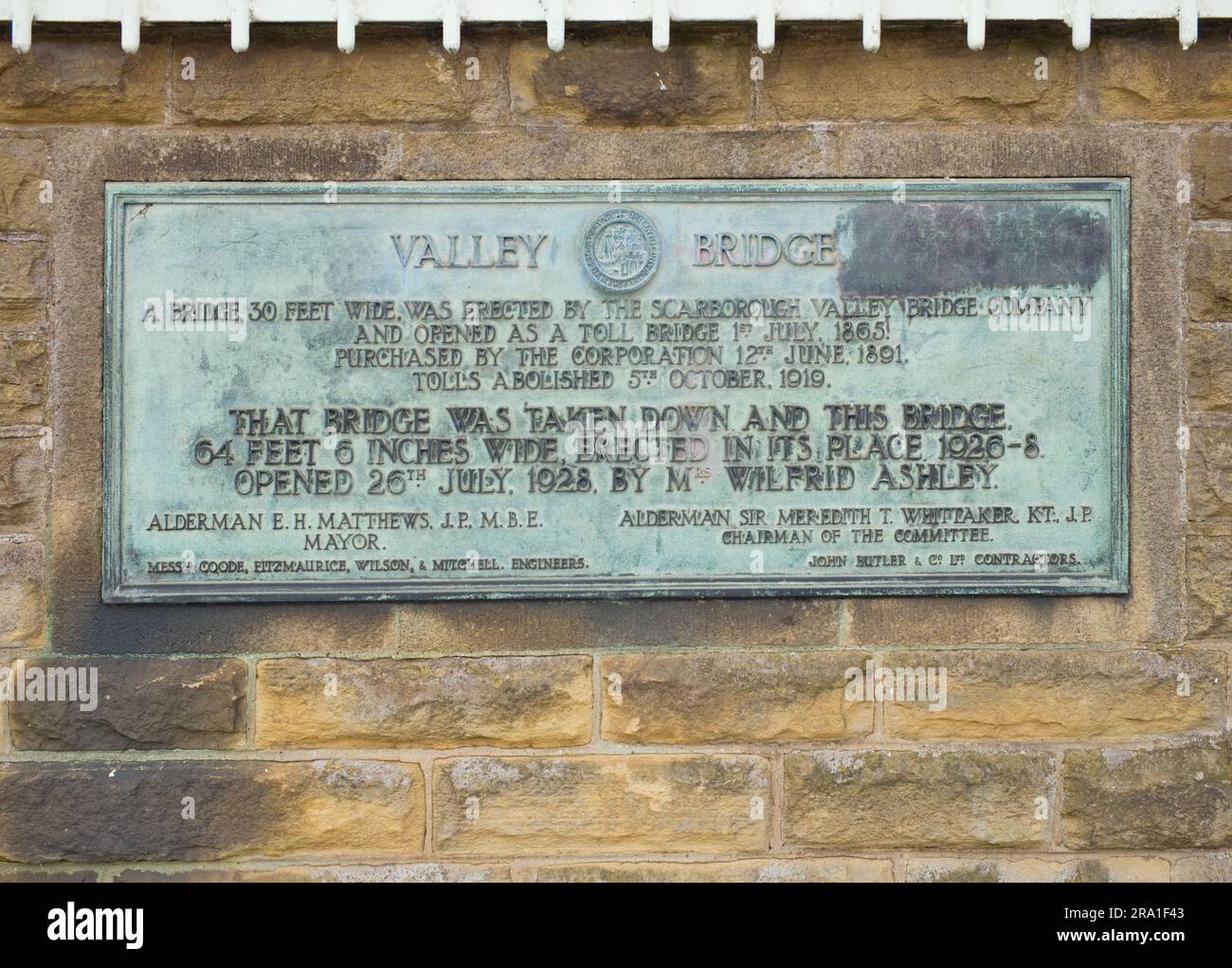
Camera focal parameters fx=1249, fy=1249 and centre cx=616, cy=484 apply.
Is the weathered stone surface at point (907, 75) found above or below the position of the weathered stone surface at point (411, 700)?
above

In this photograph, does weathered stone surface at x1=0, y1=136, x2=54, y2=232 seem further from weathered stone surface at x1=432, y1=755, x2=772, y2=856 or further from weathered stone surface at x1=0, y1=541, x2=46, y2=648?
weathered stone surface at x1=432, y1=755, x2=772, y2=856

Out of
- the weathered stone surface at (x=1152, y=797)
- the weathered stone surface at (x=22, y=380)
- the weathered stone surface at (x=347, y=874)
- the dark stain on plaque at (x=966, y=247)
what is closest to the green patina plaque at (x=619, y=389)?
the dark stain on plaque at (x=966, y=247)

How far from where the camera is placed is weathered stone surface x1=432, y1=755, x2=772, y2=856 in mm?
3918

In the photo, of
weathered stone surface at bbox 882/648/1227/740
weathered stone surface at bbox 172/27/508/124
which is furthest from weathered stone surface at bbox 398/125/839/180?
weathered stone surface at bbox 882/648/1227/740

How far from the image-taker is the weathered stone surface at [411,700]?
12.8 feet

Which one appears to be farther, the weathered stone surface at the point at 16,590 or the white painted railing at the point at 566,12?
the weathered stone surface at the point at 16,590

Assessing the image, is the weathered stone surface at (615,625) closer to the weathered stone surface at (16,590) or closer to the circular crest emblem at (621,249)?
the circular crest emblem at (621,249)

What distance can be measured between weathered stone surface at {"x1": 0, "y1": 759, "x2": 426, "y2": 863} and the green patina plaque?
Result: 1.82 feet

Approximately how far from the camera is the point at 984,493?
3975mm

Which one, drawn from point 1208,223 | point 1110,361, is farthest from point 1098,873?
point 1208,223

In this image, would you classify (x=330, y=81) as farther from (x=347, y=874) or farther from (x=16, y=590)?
(x=347, y=874)

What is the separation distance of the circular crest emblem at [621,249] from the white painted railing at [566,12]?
53cm

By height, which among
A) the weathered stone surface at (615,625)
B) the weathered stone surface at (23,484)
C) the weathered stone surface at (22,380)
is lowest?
the weathered stone surface at (615,625)

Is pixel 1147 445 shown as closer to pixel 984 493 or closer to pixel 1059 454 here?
pixel 1059 454
